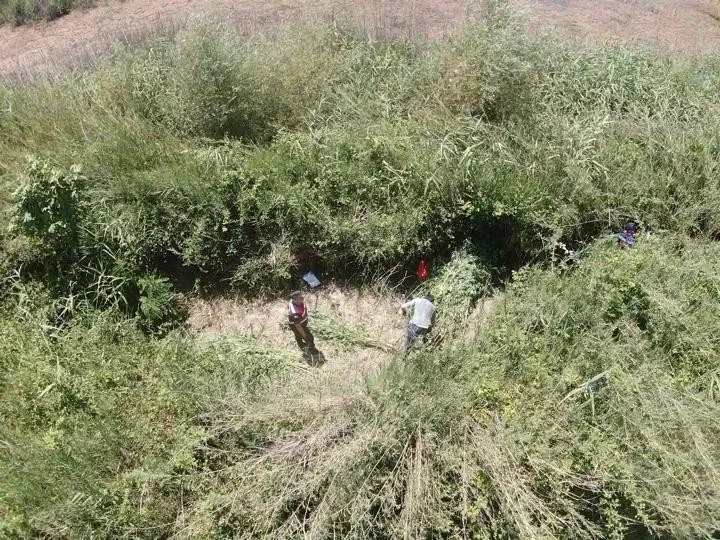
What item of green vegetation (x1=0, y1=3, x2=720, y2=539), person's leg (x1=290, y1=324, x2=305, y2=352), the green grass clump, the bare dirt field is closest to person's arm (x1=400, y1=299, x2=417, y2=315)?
green vegetation (x1=0, y1=3, x2=720, y2=539)

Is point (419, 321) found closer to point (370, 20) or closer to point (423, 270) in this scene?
point (423, 270)

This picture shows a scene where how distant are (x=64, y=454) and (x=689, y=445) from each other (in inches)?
180

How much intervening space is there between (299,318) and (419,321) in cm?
110

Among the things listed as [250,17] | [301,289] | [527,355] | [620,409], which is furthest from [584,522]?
[250,17]

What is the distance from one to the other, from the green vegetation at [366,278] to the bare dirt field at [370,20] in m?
0.66

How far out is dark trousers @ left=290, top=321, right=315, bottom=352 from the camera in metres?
5.30

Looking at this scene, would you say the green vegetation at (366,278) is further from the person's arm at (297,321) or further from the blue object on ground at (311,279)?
the person's arm at (297,321)

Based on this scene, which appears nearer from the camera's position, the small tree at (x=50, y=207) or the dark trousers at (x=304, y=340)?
the small tree at (x=50, y=207)

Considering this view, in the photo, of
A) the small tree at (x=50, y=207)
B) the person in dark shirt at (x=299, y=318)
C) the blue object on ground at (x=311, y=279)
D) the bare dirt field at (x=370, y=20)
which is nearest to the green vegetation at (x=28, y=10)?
the bare dirt field at (x=370, y=20)

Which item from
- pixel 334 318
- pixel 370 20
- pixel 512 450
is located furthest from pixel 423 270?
pixel 370 20

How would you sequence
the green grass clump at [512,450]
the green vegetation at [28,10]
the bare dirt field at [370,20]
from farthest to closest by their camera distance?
the green vegetation at [28,10]
the bare dirt field at [370,20]
the green grass clump at [512,450]

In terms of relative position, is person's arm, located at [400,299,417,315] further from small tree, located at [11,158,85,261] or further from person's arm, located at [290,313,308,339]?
small tree, located at [11,158,85,261]

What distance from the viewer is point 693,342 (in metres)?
4.66

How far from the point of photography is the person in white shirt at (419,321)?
202 inches
